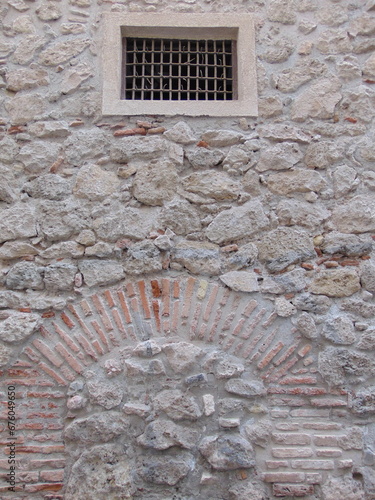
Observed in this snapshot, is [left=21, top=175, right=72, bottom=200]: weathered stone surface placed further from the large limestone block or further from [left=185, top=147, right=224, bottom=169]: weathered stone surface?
the large limestone block

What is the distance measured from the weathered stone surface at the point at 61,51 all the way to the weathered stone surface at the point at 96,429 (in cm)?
241

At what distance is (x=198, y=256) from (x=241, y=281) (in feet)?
0.99

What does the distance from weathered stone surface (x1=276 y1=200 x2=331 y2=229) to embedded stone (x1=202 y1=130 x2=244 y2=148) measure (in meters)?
0.53

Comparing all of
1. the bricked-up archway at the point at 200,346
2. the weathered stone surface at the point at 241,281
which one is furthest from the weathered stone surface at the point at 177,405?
the weathered stone surface at the point at 241,281

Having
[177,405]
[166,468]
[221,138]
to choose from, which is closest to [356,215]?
[221,138]

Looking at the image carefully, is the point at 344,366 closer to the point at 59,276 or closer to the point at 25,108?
the point at 59,276

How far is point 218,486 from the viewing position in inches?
96.0

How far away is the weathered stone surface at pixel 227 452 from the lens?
2441 millimetres

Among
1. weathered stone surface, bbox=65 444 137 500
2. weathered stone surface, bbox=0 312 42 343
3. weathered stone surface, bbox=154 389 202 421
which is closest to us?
weathered stone surface, bbox=65 444 137 500

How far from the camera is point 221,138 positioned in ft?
10.1

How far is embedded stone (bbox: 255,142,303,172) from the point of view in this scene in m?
3.05

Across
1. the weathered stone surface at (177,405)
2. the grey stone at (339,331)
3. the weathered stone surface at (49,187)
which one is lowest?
the weathered stone surface at (177,405)

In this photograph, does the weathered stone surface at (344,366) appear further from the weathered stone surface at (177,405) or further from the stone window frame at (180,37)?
the stone window frame at (180,37)

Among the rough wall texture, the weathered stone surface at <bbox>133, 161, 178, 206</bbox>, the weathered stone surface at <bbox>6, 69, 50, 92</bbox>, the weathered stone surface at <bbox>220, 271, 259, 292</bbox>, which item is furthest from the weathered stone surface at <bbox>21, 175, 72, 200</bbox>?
the weathered stone surface at <bbox>220, 271, 259, 292</bbox>
